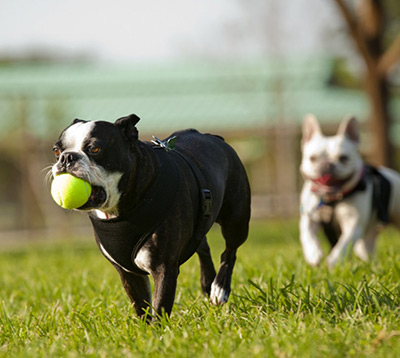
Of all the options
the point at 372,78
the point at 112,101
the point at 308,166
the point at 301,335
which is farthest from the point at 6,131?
the point at 301,335

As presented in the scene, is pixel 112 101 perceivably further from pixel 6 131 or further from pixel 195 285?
pixel 195 285

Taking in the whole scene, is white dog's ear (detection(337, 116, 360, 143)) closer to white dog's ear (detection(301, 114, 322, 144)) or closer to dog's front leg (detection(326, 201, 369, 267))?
white dog's ear (detection(301, 114, 322, 144))

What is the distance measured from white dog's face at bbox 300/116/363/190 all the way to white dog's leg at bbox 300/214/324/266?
38 centimetres

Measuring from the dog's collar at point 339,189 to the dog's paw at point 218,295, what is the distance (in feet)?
7.36

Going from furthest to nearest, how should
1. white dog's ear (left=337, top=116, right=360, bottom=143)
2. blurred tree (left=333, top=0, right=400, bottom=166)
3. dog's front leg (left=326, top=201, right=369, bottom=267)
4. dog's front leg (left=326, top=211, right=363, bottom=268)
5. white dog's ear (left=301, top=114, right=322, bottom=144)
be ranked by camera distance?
blurred tree (left=333, top=0, right=400, bottom=166)
white dog's ear (left=301, top=114, right=322, bottom=144)
white dog's ear (left=337, top=116, right=360, bottom=143)
dog's front leg (left=326, top=201, right=369, bottom=267)
dog's front leg (left=326, top=211, right=363, bottom=268)

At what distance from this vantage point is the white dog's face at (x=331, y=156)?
18.9 feet

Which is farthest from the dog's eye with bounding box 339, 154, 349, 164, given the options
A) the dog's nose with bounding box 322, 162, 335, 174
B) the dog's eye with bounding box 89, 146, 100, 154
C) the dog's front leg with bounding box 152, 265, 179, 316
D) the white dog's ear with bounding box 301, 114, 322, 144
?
the dog's eye with bounding box 89, 146, 100, 154

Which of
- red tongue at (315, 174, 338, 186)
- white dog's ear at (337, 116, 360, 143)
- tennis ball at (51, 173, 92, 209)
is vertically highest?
tennis ball at (51, 173, 92, 209)

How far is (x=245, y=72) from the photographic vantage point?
20.1 metres

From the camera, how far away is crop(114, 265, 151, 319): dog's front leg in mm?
3475

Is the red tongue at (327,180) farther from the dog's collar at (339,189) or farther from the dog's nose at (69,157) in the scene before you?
the dog's nose at (69,157)

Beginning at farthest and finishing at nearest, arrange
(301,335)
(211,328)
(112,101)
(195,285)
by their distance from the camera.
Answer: (112,101)
(195,285)
(211,328)
(301,335)

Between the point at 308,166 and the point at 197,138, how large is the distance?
2451 millimetres

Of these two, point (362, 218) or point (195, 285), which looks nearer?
point (195, 285)
